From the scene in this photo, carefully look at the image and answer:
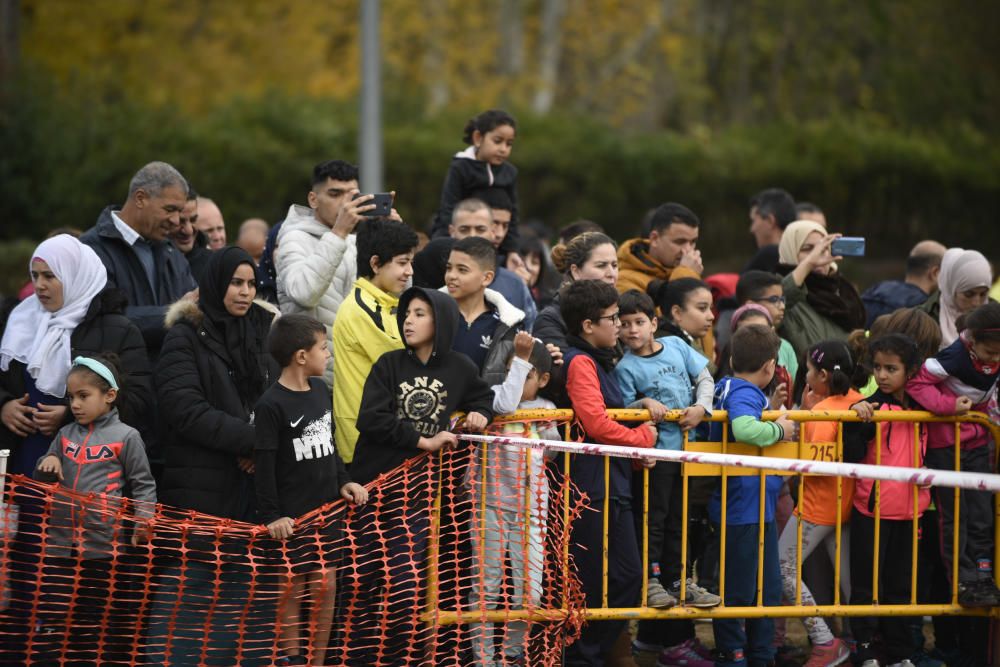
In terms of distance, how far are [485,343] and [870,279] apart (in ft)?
62.0

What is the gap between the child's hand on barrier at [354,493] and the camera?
6.42 m

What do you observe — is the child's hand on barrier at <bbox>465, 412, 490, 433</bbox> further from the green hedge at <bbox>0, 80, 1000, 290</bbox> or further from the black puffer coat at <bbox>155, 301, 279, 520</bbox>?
the green hedge at <bbox>0, 80, 1000, 290</bbox>

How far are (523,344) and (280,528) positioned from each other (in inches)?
54.4

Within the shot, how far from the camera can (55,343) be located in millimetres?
6750

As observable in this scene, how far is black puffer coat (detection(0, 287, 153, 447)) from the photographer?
265 inches

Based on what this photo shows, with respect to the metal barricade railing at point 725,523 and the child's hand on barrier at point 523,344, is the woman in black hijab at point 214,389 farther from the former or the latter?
the child's hand on barrier at point 523,344

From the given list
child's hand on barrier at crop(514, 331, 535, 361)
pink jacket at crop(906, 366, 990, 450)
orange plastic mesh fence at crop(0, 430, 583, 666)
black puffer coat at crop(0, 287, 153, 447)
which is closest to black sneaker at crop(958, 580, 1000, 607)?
pink jacket at crop(906, 366, 990, 450)

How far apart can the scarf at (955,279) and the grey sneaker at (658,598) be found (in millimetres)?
2663

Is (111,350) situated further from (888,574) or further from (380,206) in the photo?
(888,574)

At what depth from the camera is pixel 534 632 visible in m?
6.81

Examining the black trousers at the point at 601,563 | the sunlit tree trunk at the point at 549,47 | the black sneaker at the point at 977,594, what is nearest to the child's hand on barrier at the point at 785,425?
the black trousers at the point at 601,563

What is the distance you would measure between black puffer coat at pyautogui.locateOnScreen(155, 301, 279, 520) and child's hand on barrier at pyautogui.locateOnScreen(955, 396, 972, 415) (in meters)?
3.47

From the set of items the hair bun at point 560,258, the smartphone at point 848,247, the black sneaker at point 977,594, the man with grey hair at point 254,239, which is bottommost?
the black sneaker at point 977,594

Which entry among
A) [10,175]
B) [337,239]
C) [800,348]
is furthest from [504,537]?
[10,175]
